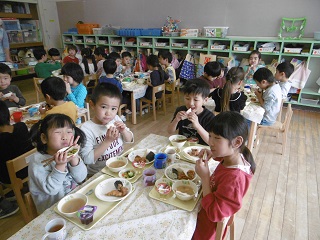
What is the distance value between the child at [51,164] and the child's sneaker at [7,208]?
1.05 metres

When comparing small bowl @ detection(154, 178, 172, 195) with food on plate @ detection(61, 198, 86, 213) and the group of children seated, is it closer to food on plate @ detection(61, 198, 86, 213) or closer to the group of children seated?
the group of children seated

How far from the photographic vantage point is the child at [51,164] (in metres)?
1.28

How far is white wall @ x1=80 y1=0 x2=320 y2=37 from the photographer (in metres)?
4.74

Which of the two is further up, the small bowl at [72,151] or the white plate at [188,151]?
the small bowl at [72,151]

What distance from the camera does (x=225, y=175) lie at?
1144 mm

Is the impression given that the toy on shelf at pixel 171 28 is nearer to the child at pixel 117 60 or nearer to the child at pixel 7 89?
the child at pixel 117 60

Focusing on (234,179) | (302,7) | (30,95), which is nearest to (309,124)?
(302,7)

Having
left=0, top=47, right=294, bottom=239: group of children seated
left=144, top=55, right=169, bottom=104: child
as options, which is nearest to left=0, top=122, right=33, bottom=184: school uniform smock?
left=0, top=47, right=294, bottom=239: group of children seated

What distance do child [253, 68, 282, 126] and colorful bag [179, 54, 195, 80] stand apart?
284cm

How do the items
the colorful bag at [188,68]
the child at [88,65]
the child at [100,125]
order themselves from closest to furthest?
1. the child at [100,125]
2. the child at [88,65]
3. the colorful bag at [188,68]

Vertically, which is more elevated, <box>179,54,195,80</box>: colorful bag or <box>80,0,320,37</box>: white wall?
<box>80,0,320,37</box>: white wall

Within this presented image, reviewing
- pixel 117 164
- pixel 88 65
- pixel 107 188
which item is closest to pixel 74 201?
pixel 107 188

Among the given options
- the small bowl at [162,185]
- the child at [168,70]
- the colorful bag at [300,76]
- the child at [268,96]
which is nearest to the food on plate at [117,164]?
the small bowl at [162,185]

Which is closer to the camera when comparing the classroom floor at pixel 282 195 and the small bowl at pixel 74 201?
the small bowl at pixel 74 201
